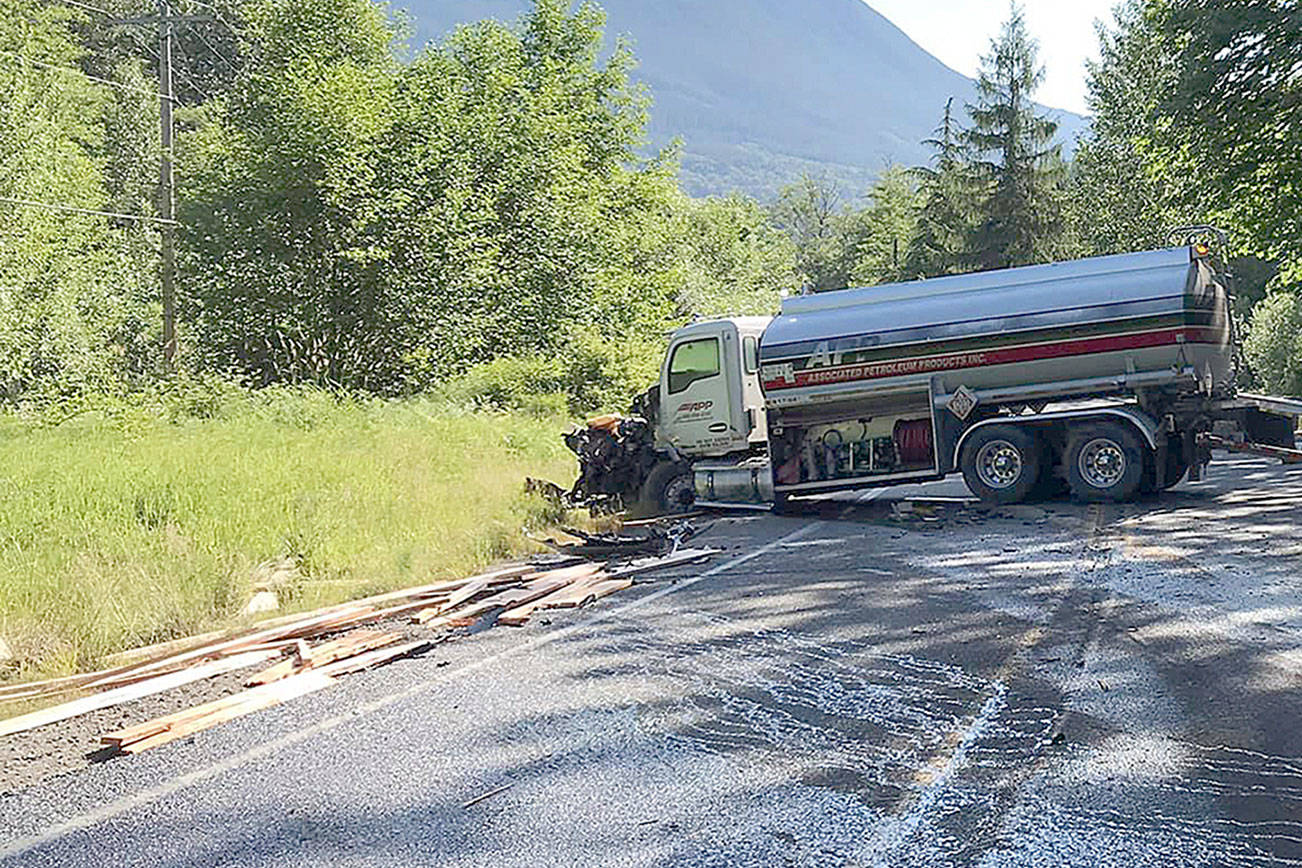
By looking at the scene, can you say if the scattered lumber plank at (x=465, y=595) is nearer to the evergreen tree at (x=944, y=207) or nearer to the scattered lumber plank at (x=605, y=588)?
the scattered lumber plank at (x=605, y=588)

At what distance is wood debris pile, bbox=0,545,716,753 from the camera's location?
278 inches

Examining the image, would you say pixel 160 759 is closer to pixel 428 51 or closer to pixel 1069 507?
pixel 1069 507

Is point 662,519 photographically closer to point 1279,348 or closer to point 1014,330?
point 1014,330

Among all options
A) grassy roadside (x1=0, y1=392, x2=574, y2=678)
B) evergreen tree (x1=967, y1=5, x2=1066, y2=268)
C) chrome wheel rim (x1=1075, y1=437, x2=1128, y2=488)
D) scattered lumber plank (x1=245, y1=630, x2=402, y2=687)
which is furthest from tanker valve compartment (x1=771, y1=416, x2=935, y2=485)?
evergreen tree (x1=967, y1=5, x2=1066, y2=268)

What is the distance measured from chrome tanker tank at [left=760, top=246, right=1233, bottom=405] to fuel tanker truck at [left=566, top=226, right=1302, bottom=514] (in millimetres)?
19

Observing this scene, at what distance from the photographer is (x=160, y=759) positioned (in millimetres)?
6234

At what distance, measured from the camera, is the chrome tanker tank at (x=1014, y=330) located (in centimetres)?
1466

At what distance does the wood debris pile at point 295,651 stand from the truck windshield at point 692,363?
18.7ft

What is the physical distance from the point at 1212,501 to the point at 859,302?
4.79 m

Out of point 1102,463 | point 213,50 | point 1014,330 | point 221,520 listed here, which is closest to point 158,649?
point 221,520

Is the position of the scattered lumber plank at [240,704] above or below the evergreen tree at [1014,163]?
below

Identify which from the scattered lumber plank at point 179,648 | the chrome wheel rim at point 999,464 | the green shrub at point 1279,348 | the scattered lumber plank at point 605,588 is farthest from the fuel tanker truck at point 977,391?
the green shrub at point 1279,348

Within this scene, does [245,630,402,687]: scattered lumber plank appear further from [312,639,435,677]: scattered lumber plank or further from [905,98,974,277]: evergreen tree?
[905,98,974,277]: evergreen tree

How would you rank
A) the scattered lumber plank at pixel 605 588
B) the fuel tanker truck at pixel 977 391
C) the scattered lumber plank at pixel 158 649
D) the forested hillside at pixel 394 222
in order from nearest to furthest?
the scattered lumber plank at pixel 158 649 < the scattered lumber plank at pixel 605 588 < the fuel tanker truck at pixel 977 391 < the forested hillside at pixel 394 222
